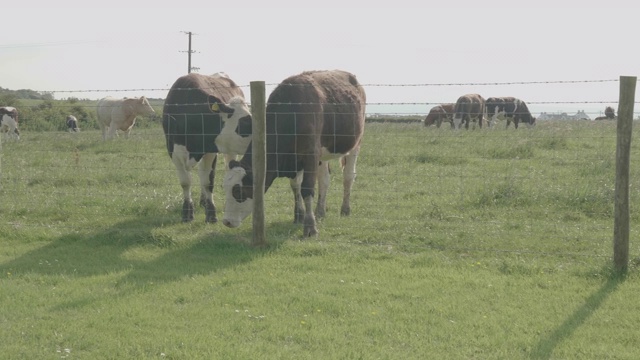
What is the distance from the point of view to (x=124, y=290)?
24.0 ft

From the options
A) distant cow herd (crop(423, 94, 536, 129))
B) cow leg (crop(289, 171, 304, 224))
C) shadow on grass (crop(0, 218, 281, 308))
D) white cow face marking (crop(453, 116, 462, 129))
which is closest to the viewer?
shadow on grass (crop(0, 218, 281, 308))

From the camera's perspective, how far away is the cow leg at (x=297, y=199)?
1028cm

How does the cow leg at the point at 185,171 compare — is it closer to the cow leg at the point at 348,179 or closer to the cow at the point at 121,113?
the cow leg at the point at 348,179

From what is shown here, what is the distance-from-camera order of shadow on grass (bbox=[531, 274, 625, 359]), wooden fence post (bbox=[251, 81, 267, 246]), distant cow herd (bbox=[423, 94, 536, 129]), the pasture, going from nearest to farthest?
1. shadow on grass (bbox=[531, 274, 625, 359])
2. the pasture
3. wooden fence post (bbox=[251, 81, 267, 246])
4. distant cow herd (bbox=[423, 94, 536, 129])

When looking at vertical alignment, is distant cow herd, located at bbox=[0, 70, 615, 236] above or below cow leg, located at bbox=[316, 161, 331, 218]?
above

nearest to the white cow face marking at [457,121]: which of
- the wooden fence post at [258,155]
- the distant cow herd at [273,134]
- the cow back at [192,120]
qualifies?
the distant cow herd at [273,134]

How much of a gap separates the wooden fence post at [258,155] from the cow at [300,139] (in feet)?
1.93

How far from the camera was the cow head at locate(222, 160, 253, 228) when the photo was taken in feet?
30.9

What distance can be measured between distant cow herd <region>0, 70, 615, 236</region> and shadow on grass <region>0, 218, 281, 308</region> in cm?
60

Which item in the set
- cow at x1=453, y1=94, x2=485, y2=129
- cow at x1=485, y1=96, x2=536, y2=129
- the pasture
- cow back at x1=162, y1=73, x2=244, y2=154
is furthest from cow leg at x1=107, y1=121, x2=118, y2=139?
cow at x1=485, y1=96, x2=536, y2=129

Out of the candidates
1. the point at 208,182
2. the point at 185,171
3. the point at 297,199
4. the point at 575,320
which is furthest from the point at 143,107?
the point at 575,320

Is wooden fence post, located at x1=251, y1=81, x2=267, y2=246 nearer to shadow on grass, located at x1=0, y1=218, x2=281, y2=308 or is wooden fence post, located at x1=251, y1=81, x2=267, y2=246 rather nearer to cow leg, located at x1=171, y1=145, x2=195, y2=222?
shadow on grass, located at x1=0, y1=218, x2=281, y2=308

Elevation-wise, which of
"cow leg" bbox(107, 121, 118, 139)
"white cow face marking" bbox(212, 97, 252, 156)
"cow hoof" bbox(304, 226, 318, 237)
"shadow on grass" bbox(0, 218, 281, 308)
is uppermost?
"white cow face marking" bbox(212, 97, 252, 156)

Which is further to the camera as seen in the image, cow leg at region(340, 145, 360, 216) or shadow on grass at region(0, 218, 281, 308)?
cow leg at region(340, 145, 360, 216)
